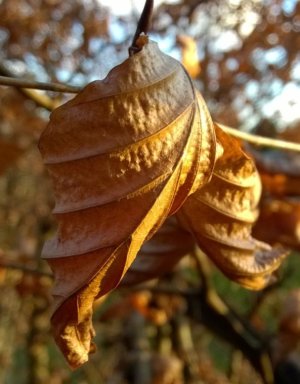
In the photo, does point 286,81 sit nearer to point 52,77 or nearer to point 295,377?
point 52,77

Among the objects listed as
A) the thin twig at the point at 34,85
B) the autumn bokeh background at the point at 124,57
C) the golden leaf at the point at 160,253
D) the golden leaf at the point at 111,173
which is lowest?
the autumn bokeh background at the point at 124,57

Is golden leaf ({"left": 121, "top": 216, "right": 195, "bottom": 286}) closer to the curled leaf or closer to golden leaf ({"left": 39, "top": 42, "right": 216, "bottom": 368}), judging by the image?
the curled leaf

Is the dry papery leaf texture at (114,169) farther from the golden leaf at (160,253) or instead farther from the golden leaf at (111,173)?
the golden leaf at (160,253)

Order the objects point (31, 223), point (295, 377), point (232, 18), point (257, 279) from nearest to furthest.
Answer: point (257, 279) < point (295, 377) < point (232, 18) < point (31, 223)

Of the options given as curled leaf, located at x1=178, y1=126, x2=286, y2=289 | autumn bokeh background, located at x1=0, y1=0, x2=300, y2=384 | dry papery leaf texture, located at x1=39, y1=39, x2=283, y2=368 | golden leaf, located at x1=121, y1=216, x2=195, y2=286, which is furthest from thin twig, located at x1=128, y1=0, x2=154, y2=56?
autumn bokeh background, located at x1=0, y1=0, x2=300, y2=384

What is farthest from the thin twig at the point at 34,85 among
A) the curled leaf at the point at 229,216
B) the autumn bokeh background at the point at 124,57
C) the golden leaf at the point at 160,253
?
the autumn bokeh background at the point at 124,57

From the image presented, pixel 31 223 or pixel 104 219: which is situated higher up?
pixel 104 219

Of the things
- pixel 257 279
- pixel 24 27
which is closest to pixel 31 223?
pixel 24 27
